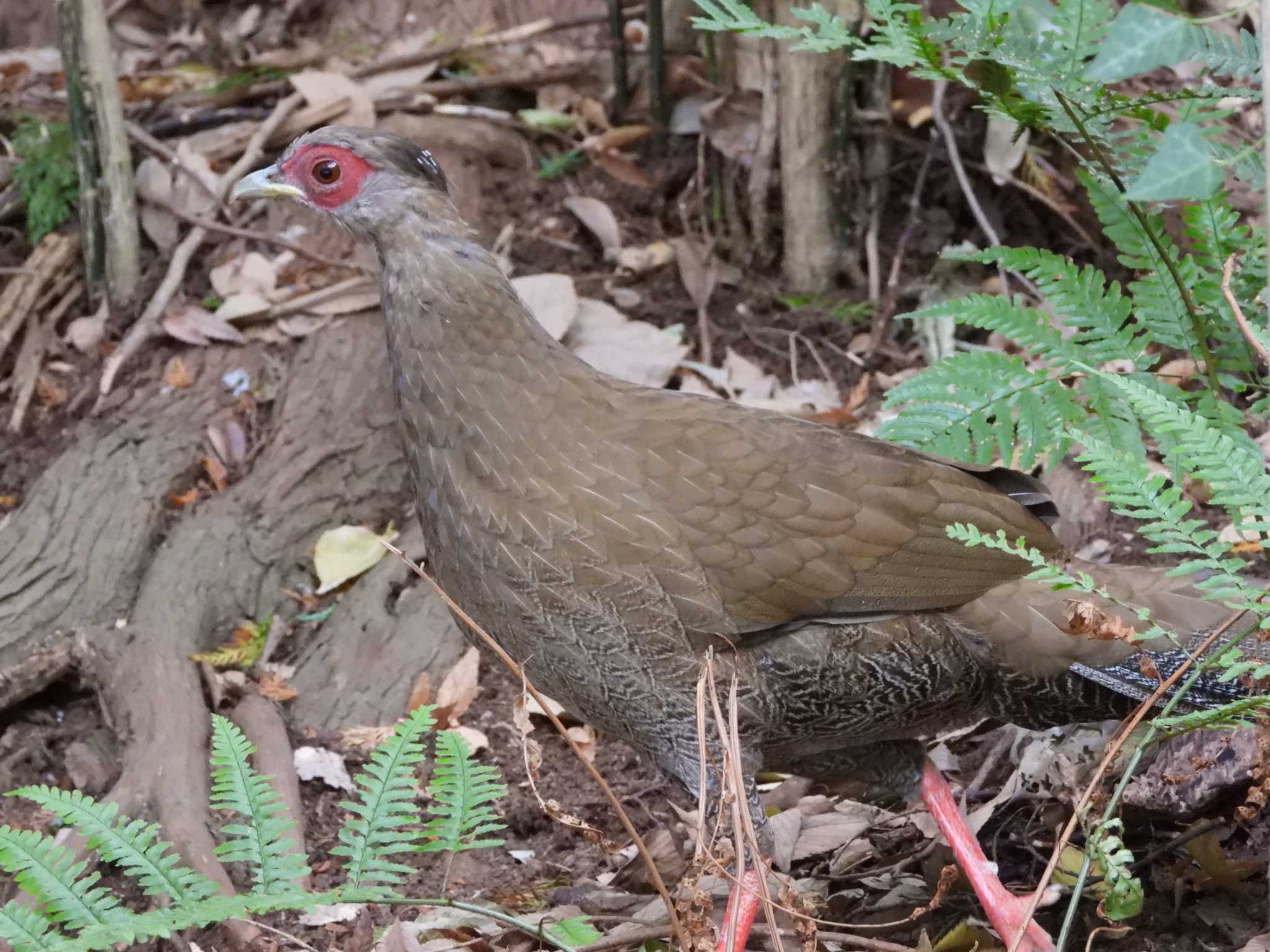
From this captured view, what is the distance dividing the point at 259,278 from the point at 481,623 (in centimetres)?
286

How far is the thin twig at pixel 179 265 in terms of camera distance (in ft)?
18.2

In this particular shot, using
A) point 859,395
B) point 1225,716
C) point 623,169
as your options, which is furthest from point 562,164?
point 1225,716

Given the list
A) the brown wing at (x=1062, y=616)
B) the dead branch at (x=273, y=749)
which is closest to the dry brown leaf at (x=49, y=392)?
the dead branch at (x=273, y=749)

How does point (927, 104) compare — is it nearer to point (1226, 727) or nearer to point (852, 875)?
point (852, 875)

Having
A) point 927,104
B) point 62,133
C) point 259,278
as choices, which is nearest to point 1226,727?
point 927,104

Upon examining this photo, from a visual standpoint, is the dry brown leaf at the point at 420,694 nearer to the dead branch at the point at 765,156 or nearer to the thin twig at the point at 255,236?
the thin twig at the point at 255,236

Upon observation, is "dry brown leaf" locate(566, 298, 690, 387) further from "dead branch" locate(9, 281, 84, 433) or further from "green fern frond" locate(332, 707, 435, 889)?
"green fern frond" locate(332, 707, 435, 889)

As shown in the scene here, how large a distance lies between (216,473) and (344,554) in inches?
24.6

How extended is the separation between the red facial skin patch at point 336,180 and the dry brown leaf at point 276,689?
5.37 feet

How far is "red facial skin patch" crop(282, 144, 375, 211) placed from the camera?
371 centimetres

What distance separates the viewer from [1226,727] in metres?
2.63

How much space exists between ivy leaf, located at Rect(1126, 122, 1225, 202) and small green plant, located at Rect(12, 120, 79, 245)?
509 centimetres

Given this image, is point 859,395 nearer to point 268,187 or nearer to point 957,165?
point 957,165

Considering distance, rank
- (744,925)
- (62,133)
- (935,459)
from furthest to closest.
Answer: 1. (62,133)
2. (935,459)
3. (744,925)
